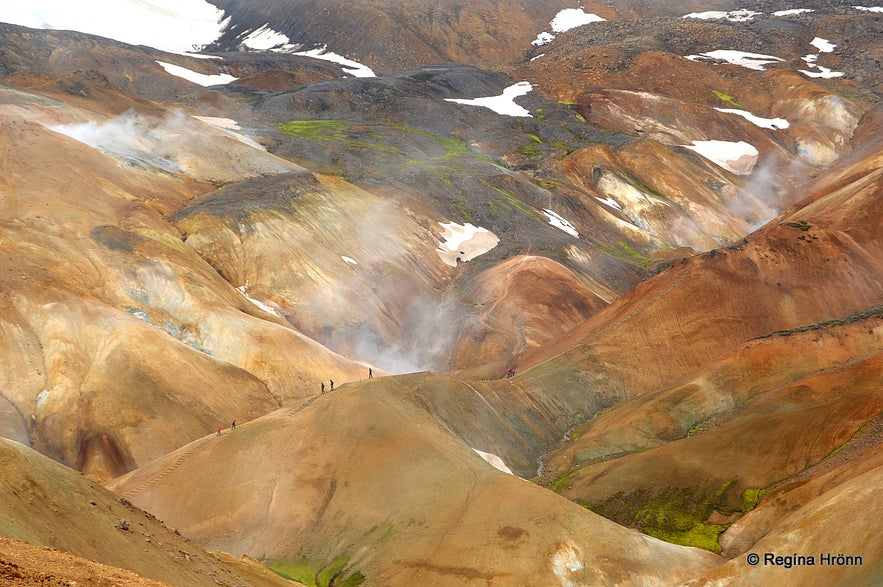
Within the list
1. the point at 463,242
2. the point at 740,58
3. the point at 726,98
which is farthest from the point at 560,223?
the point at 740,58

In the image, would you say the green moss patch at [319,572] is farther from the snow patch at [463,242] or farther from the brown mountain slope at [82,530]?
the snow patch at [463,242]

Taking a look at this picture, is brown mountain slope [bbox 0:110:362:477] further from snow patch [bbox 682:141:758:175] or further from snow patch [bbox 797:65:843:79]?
snow patch [bbox 797:65:843:79]

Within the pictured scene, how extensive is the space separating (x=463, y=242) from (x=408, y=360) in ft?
95.5

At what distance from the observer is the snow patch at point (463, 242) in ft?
345

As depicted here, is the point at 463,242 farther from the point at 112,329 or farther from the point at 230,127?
the point at 112,329

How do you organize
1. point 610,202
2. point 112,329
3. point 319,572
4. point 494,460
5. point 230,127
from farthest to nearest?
point 610,202 < point 230,127 < point 112,329 < point 494,460 < point 319,572

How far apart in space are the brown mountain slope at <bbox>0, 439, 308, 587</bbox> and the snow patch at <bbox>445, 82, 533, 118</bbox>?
14267 centimetres

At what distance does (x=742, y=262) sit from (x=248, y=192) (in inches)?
1937

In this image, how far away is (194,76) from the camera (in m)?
175

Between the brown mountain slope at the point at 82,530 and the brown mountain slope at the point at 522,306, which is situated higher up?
the brown mountain slope at the point at 82,530

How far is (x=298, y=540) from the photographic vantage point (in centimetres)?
4456

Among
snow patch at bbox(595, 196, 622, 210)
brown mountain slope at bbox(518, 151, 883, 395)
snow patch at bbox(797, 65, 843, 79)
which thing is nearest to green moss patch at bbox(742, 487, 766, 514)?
brown mountain slope at bbox(518, 151, 883, 395)

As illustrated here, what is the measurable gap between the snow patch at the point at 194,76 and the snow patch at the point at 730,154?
92.2 meters

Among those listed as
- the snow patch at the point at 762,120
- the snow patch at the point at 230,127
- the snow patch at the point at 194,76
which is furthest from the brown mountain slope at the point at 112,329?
the snow patch at the point at 762,120
